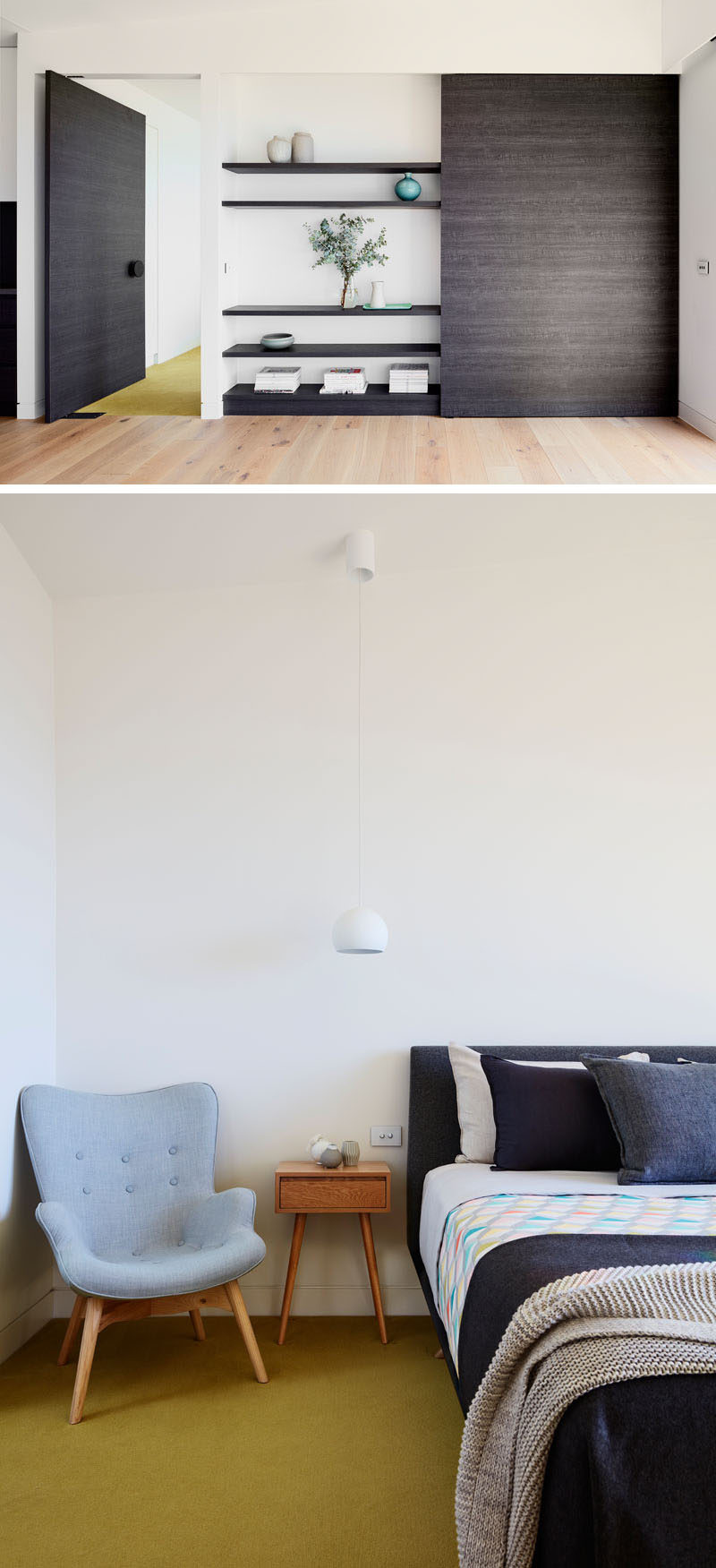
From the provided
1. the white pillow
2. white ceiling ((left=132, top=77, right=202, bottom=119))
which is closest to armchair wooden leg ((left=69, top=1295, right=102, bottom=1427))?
the white pillow

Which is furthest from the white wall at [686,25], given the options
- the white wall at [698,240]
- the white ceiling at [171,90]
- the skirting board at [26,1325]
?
the skirting board at [26,1325]

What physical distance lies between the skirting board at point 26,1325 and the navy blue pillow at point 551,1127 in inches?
66.2

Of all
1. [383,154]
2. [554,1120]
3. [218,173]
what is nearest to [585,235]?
[383,154]

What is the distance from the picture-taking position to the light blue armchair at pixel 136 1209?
11.0ft

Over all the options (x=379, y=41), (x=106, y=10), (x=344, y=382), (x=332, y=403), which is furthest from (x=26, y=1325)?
(x=379, y=41)

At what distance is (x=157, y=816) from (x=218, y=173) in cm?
271

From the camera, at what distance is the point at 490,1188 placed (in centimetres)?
346

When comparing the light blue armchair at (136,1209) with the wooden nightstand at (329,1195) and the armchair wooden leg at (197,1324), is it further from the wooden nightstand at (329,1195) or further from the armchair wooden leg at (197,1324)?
the wooden nightstand at (329,1195)

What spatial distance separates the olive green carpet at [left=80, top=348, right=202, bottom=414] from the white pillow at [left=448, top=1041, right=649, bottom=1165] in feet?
10.2

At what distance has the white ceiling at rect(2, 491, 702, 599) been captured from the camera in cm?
384

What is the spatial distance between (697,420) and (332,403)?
1587 millimetres

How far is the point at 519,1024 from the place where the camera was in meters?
4.23

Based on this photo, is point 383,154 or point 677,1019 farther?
point 383,154

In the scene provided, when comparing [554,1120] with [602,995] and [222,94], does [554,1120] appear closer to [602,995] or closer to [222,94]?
[602,995]
